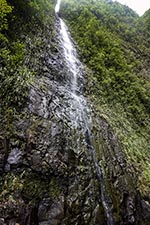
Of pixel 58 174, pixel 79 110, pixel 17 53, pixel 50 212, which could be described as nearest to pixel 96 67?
pixel 79 110

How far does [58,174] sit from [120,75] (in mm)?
8612

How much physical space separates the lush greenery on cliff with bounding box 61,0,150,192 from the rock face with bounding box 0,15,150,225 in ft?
3.14

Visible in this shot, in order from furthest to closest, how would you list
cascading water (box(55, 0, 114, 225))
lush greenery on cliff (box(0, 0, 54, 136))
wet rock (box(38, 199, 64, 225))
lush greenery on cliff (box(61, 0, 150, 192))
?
lush greenery on cliff (box(61, 0, 150, 192)), lush greenery on cliff (box(0, 0, 54, 136)), cascading water (box(55, 0, 114, 225)), wet rock (box(38, 199, 64, 225))

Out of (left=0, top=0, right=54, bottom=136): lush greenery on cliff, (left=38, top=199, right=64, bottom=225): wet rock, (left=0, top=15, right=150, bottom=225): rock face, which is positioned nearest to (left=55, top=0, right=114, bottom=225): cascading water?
(left=0, top=15, right=150, bottom=225): rock face

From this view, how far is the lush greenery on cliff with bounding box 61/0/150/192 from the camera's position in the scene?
34.8ft

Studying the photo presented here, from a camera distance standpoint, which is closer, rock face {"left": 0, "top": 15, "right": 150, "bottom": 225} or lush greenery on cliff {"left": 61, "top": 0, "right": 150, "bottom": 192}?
rock face {"left": 0, "top": 15, "right": 150, "bottom": 225}

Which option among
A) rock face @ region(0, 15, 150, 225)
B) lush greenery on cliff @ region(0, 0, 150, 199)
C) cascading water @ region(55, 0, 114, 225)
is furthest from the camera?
lush greenery on cliff @ region(0, 0, 150, 199)

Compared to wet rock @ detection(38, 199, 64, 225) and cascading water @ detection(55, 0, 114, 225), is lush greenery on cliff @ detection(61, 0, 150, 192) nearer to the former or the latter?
cascading water @ detection(55, 0, 114, 225)

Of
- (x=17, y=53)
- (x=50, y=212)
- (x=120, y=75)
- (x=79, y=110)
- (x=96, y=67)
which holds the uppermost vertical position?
(x=17, y=53)

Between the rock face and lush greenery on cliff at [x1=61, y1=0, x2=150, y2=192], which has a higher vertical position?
the rock face

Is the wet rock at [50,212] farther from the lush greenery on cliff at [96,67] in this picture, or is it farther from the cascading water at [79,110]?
the lush greenery on cliff at [96,67]

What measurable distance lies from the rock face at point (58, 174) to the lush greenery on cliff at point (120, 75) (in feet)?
3.14

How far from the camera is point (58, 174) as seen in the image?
7.04m

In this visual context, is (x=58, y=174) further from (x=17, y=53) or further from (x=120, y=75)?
(x=120, y=75)
